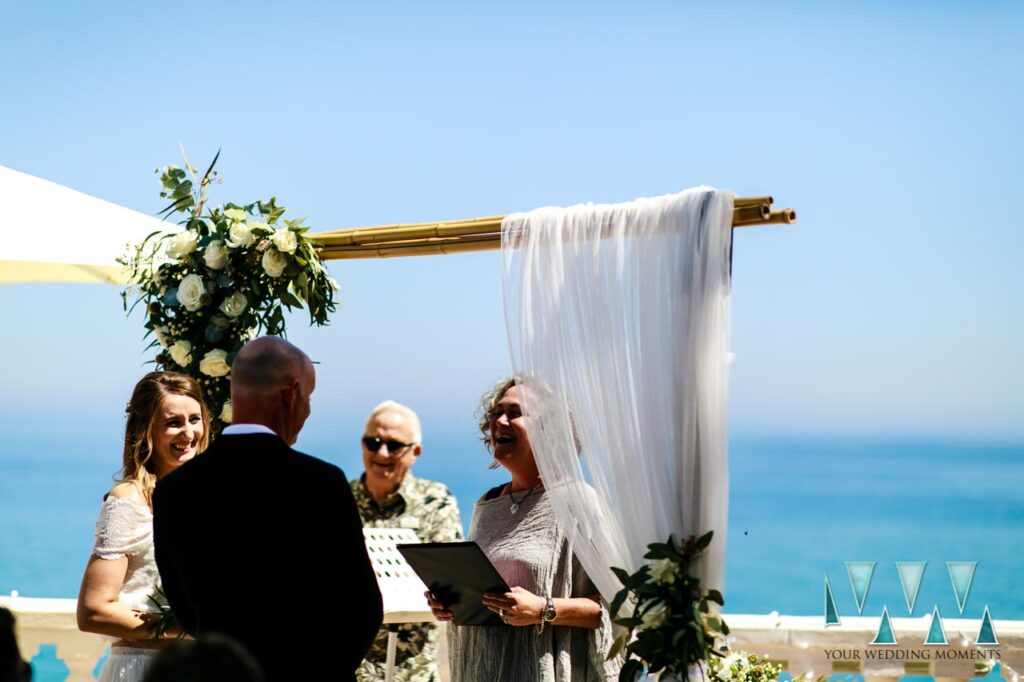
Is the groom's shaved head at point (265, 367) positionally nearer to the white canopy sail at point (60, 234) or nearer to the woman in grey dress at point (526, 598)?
the woman in grey dress at point (526, 598)

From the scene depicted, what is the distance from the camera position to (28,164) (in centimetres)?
3136

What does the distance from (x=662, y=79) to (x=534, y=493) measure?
28759 millimetres

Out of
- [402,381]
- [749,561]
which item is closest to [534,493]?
[749,561]

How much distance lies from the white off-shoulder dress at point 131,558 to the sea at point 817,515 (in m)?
21.2

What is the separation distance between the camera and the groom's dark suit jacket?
10.7 feet

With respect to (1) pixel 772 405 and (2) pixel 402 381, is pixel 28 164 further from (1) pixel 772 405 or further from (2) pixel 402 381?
(1) pixel 772 405

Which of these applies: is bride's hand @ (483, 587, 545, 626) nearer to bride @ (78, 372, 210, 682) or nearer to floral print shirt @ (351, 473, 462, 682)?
floral print shirt @ (351, 473, 462, 682)

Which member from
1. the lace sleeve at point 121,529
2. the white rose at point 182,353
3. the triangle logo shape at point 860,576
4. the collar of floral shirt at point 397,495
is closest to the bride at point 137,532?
the lace sleeve at point 121,529

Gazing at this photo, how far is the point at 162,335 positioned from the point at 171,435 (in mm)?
759

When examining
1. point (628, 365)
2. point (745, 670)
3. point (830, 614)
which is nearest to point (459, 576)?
point (628, 365)

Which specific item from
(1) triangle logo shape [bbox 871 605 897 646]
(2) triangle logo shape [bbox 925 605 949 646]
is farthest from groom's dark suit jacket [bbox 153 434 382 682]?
(2) triangle logo shape [bbox 925 605 949 646]

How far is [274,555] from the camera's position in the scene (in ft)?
10.8

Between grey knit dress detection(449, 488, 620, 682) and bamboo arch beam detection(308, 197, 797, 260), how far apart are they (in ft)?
2.85

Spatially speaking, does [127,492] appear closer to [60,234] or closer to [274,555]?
[274,555]
